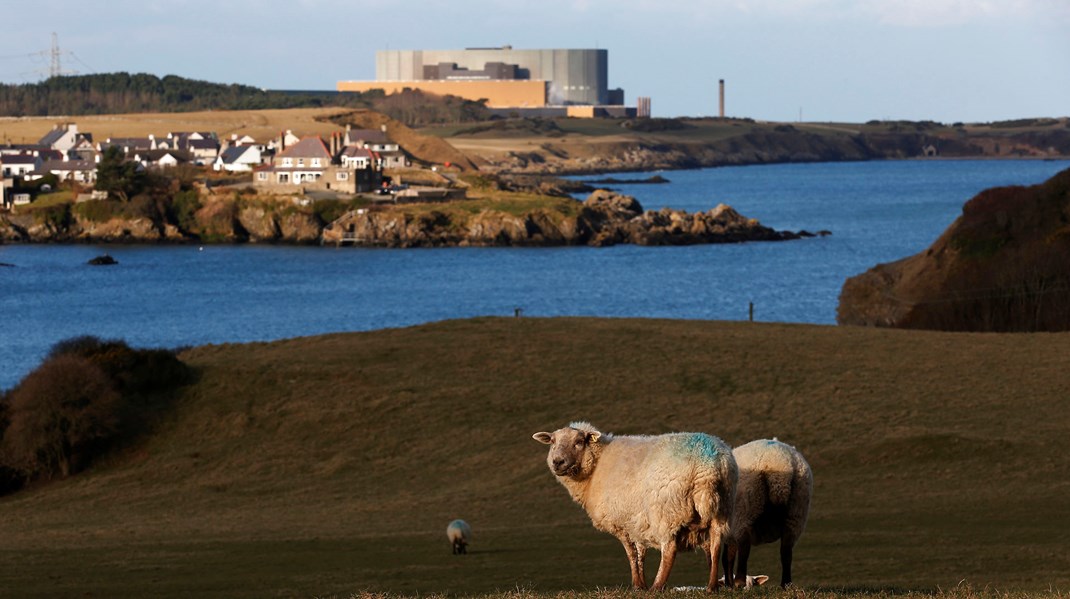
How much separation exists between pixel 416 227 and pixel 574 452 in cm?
11332

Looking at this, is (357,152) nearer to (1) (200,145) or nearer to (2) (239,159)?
(2) (239,159)

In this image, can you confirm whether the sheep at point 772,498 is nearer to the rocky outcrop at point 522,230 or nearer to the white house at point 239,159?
the rocky outcrop at point 522,230

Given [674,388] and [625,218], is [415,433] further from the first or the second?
[625,218]

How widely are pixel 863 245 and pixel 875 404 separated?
306 feet

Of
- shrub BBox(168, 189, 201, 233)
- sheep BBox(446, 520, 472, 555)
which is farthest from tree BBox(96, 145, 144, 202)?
sheep BBox(446, 520, 472, 555)

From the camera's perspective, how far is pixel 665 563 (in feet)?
41.8

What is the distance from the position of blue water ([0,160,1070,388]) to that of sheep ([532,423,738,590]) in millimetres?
49269

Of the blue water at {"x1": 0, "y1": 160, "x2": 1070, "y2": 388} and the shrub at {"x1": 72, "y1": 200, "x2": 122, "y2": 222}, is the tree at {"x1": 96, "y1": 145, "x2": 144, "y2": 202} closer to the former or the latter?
the shrub at {"x1": 72, "y1": 200, "x2": 122, "y2": 222}

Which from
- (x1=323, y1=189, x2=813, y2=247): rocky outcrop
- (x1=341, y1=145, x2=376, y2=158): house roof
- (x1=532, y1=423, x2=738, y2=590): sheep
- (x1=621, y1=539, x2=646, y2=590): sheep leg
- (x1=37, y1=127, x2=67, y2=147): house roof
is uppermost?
(x1=37, y1=127, x2=67, y2=147): house roof

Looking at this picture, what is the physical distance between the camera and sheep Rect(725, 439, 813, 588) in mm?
14320

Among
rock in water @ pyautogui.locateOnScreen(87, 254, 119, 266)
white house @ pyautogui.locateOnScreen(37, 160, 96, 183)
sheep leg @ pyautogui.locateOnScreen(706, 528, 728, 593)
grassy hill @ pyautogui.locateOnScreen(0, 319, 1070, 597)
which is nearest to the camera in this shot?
sheep leg @ pyautogui.locateOnScreen(706, 528, 728, 593)

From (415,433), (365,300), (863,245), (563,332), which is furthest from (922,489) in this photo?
(863,245)

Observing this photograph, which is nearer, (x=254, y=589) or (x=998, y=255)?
(x=254, y=589)

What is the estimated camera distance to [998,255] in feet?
179
